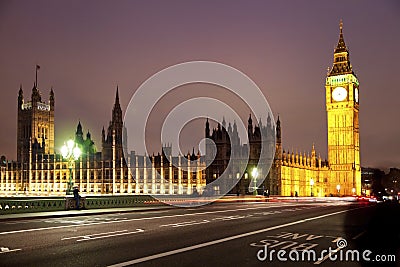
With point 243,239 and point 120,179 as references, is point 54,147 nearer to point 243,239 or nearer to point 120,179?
point 120,179

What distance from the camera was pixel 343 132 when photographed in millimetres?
102625

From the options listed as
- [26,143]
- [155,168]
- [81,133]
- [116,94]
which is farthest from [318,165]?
[26,143]

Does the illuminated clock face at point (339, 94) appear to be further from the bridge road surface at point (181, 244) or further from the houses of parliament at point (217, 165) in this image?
the bridge road surface at point (181, 244)

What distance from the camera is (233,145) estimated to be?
81.0 m

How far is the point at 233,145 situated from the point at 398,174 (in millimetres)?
110294

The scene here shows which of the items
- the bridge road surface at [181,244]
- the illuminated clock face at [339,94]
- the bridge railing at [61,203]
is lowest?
the bridge railing at [61,203]

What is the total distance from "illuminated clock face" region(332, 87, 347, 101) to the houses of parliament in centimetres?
12

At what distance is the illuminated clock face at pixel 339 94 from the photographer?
103 m

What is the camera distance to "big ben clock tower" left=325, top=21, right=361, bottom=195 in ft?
327

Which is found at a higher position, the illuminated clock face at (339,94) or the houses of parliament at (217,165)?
the illuminated clock face at (339,94)

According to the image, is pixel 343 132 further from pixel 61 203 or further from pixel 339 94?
pixel 61 203

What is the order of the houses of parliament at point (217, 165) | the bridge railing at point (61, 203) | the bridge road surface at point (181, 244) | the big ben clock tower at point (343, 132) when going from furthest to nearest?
the big ben clock tower at point (343, 132) → the houses of parliament at point (217, 165) → the bridge railing at point (61, 203) → the bridge road surface at point (181, 244)

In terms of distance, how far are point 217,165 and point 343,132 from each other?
3586cm

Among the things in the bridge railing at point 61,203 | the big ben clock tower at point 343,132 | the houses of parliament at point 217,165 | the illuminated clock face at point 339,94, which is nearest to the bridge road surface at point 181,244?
the bridge railing at point 61,203
